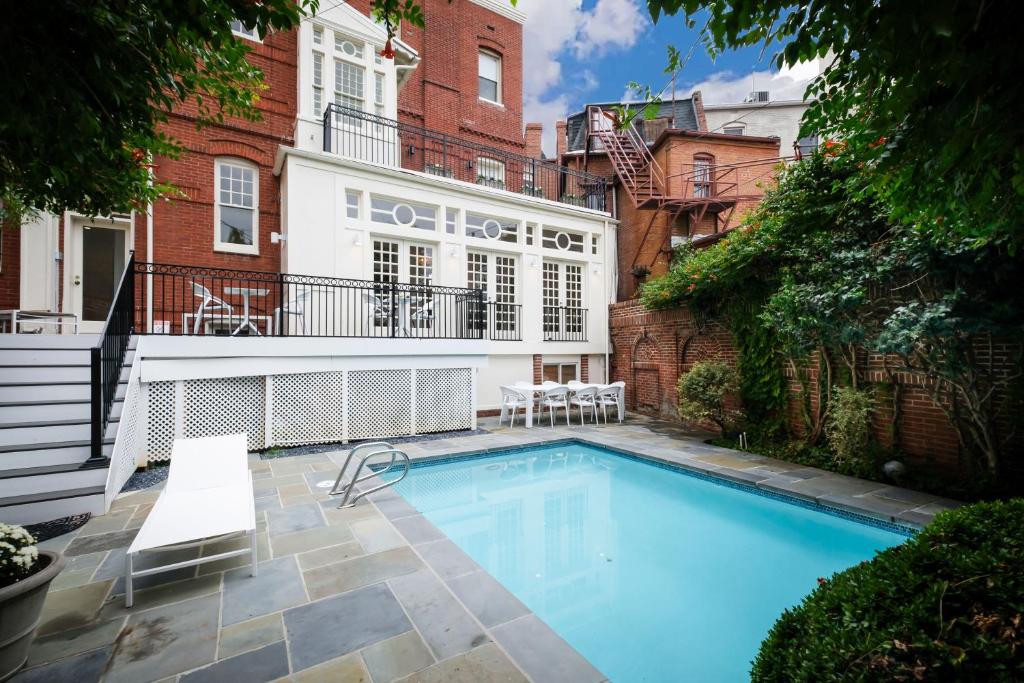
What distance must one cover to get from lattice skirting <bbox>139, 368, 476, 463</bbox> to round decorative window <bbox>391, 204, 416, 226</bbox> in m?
3.56

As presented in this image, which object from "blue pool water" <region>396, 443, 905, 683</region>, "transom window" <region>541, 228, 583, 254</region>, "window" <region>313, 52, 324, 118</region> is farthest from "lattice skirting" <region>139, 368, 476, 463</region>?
"window" <region>313, 52, 324, 118</region>

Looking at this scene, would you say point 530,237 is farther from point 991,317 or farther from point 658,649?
point 658,649

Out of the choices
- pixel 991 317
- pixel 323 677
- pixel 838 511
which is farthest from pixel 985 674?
pixel 991 317

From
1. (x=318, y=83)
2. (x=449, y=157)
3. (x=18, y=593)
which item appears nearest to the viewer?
(x=18, y=593)

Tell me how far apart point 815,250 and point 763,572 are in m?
4.44

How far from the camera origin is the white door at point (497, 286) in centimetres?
1070

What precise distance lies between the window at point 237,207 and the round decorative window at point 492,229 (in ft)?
16.5

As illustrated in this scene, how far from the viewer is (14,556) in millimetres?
2139

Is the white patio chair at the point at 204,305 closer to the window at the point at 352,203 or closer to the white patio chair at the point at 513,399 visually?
the window at the point at 352,203

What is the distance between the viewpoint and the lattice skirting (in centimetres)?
616

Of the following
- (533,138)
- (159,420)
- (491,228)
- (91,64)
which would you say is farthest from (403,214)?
(91,64)

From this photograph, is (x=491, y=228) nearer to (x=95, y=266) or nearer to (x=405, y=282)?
(x=405, y=282)

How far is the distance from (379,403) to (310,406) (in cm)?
115

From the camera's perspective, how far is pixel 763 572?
3.81 metres
